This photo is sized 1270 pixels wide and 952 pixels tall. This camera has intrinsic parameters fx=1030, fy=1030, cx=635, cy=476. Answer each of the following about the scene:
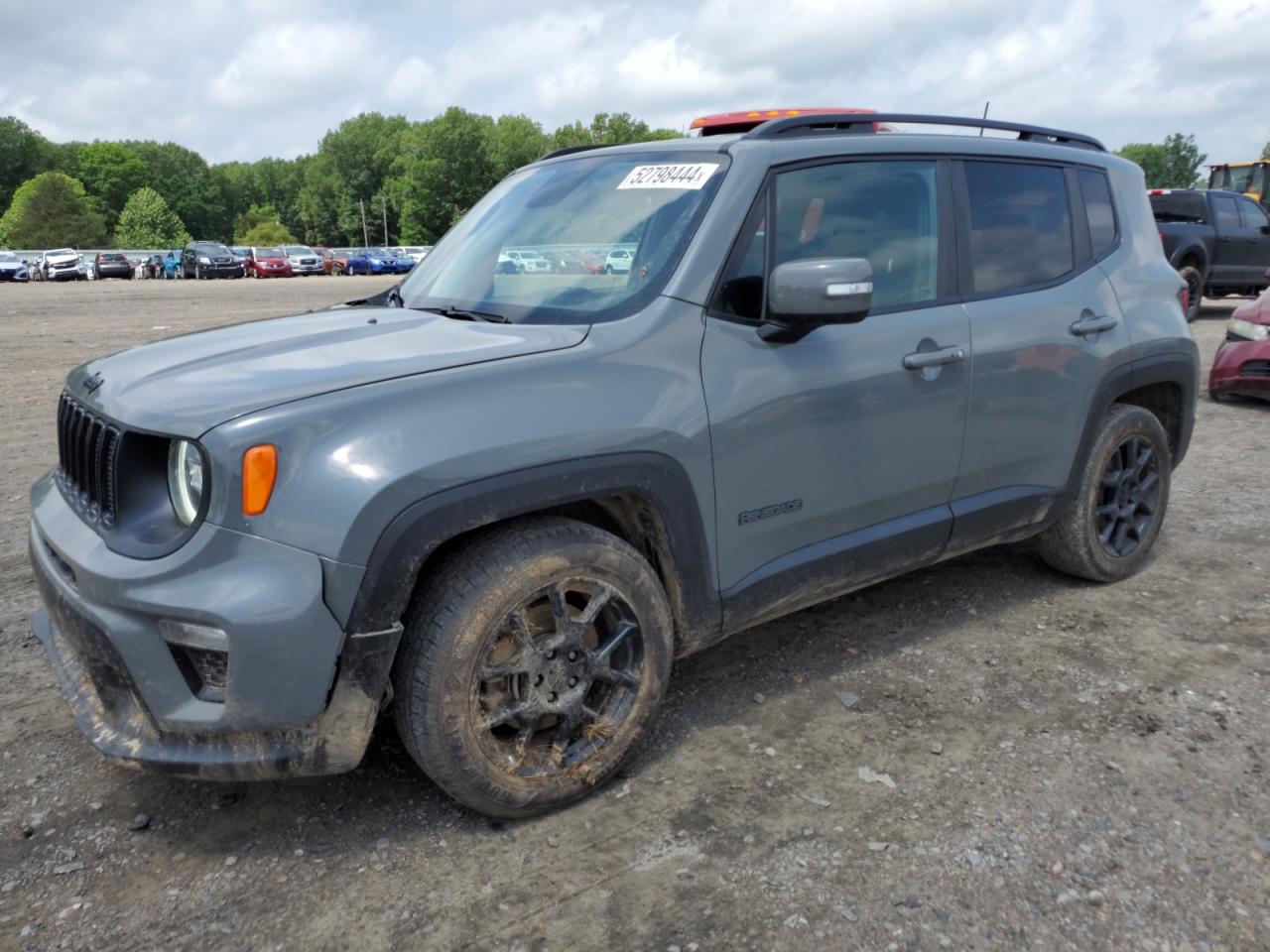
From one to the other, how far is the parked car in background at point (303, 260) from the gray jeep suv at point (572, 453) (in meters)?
45.9

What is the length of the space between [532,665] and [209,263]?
43.6 meters

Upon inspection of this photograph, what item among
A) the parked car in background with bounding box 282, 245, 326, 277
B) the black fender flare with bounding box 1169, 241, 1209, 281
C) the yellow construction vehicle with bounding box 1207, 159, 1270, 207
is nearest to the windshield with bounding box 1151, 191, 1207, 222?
the black fender flare with bounding box 1169, 241, 1209, 281

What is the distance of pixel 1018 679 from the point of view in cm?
364

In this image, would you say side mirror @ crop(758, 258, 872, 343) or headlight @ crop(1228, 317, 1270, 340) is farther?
headlight @ crop(1228, 317, 1270, 340)

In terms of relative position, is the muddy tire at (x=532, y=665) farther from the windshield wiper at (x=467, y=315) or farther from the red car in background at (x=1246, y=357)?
the red car in background at (x=1246, y=357)

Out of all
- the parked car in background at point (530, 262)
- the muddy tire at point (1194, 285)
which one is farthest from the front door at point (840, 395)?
the muddy tire at point (1194, 285)

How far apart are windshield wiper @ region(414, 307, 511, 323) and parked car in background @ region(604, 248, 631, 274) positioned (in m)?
0.35

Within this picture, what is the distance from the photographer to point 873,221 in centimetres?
341

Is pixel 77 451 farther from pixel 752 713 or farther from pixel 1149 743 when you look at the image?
pixel 1149 743

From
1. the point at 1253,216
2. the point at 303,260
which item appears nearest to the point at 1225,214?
the point at 1253,216

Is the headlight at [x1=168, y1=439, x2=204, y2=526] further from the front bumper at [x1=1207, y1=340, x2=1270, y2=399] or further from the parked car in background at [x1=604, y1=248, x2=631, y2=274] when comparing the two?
the front bumper at [x1=1207, y1=340, x2=1270, y2=399]

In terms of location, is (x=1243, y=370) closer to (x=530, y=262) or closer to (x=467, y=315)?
(x=530, y=262)

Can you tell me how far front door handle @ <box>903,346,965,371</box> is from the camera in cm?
336

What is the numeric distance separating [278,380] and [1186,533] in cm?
459
